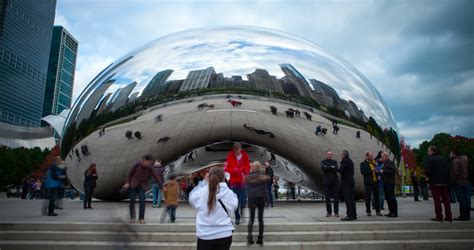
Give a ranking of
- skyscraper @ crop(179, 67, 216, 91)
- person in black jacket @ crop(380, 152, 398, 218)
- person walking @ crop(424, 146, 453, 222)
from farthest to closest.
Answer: skyscraper @ crop(179, 67, 216, 91)
person in black jacket @ crop(380, 152, 398, 218)
person walking @ crop(424, 146, 453, 222)

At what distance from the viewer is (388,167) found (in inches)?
275

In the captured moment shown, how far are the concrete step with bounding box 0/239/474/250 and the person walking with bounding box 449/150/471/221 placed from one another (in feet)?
3.42

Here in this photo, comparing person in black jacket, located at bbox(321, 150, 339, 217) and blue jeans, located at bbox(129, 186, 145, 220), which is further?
person in black jacket, located at bbox(321, 150, 339, 217)

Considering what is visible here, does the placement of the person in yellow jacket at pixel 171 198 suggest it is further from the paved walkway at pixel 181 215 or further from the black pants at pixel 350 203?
the black pants at pixel 350 203

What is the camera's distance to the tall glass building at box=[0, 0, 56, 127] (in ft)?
190

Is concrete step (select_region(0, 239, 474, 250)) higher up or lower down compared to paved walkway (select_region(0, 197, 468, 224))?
lower down

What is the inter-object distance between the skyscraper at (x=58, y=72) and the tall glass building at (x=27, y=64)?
42.0 metres

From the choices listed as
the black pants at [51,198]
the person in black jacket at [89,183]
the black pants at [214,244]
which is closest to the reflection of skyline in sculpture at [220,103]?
the person in black jacket at [89,183]

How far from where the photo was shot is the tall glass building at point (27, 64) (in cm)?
5792

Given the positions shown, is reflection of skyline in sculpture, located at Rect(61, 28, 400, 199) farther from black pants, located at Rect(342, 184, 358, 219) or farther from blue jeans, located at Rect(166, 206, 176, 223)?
blue jeans, located at Rect(166, 206, 176, 223)

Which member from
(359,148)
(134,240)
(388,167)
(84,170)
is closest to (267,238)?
(134,240)

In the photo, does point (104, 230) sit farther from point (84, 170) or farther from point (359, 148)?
point (359, 148)

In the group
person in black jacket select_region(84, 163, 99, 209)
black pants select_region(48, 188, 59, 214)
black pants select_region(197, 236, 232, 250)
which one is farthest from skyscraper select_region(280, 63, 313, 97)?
black pants select_region(197, 236, 232, 250)

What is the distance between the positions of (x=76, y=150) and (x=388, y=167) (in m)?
8.41
